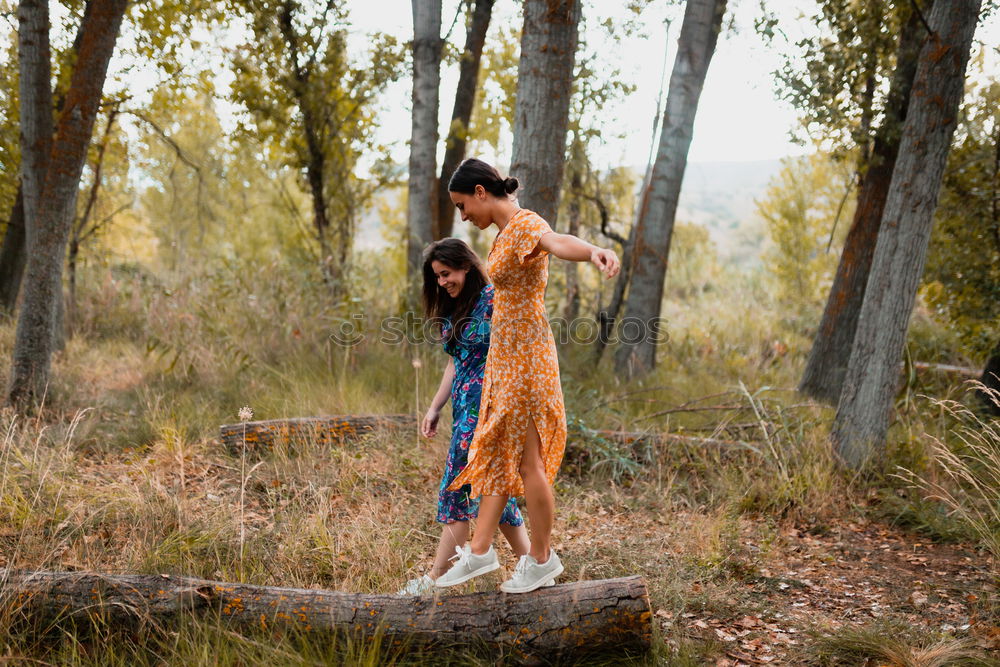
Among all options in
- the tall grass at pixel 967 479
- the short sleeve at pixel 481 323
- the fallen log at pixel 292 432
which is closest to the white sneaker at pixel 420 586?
the short sleeve at pixel 481 323

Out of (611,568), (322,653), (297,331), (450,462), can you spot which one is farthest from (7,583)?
(297,331)

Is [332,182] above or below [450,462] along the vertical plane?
above

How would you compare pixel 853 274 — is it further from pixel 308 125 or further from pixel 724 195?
pixel 724 195

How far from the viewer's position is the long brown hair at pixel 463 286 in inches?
128

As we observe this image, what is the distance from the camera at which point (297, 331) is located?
7.42 m

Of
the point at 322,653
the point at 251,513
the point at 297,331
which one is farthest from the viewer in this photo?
the point at 297,331

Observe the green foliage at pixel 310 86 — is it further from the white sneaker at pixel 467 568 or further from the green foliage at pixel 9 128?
the white sneaker at pixel 467 568

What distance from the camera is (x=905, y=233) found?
5074 millimetres

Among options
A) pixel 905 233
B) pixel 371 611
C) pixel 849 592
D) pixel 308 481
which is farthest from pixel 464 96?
pixel 371 611

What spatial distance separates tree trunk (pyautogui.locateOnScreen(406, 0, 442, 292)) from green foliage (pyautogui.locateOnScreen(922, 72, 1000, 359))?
215 inches

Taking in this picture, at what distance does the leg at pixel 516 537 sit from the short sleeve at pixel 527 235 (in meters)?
1.28

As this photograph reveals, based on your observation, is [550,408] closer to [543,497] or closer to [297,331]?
[543,497]

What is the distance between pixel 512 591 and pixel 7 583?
2.00 metres

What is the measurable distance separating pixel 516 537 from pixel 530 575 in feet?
1.32
